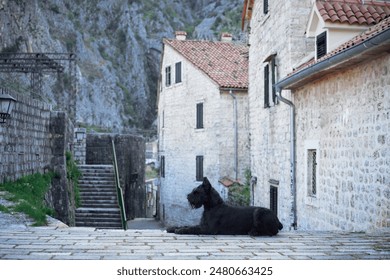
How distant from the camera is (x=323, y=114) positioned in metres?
8.89

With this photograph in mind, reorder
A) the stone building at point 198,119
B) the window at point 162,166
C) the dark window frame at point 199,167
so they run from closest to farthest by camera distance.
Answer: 1. the stone building at point 198,119
2. the dark window frame at point 199,167
3. the window at point 162,166

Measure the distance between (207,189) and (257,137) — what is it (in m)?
8.47

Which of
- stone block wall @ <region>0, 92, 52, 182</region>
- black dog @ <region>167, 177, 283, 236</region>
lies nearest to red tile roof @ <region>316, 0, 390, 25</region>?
black dog @ <region>167, 177, 283, 236</region>

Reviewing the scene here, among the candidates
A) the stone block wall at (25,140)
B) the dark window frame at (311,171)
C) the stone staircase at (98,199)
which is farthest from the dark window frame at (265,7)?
the stone staircase at (98,199)

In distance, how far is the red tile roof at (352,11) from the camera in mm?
8891

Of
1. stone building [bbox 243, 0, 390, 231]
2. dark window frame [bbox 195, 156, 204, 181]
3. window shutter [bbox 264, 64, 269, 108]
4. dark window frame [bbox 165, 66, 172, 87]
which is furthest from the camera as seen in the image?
dark window frame [bbox 165, 66, 172, 87]

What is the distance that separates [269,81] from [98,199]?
6.89m

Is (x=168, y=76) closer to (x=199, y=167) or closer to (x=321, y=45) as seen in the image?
(x=199, y=167)

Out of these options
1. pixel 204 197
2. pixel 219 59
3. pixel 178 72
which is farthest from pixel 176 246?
pixel 178 72

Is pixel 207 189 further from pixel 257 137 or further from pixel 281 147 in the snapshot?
pixel 257 137

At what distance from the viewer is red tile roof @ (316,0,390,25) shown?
889 cm

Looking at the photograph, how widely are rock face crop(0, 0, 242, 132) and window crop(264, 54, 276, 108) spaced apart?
8369mm

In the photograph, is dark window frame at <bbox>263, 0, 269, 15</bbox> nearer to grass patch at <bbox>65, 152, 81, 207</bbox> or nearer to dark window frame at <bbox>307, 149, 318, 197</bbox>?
dark window frame at <bbox>307, 149, 318, 197</bbox>

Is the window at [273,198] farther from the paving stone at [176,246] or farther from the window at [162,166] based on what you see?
the window at [162,166]
